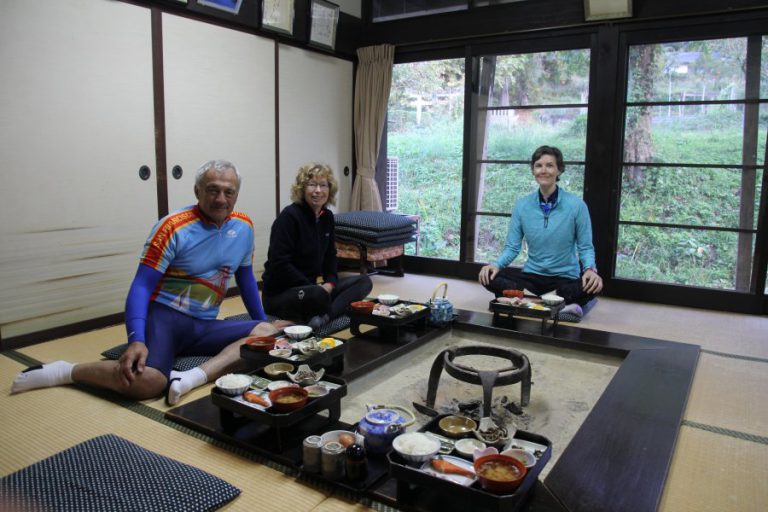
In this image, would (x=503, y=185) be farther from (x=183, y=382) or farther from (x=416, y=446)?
(x=416, y=446)

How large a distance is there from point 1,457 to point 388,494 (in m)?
1.31

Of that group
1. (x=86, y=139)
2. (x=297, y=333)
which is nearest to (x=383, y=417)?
(x=297, y=333)

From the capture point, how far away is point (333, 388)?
2.05 meters

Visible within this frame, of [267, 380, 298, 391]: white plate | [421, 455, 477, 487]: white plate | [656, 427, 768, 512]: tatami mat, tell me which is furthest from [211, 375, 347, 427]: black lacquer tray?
[656, 427, 768, 512]: tatami mat

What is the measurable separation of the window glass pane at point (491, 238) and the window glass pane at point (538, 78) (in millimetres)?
1037

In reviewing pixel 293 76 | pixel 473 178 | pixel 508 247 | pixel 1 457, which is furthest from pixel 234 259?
pixel 473 178

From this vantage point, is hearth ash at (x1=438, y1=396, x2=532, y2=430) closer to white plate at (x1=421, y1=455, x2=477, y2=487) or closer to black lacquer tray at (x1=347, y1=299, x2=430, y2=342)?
black lacquer tray at (x1=347, y1=299, x2=430, y2=342)

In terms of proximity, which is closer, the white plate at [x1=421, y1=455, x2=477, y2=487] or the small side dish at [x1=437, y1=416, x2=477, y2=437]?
the white plate at [x1=421, y1=455, x2=477, y2=487]

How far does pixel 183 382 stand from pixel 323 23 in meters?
3.79

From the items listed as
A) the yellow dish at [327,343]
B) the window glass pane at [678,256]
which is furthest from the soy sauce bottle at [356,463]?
the window glass pane at [678,256]

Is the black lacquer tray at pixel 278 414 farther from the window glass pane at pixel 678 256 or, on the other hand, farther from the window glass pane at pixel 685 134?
A: the window glass pane at pixel 685 134

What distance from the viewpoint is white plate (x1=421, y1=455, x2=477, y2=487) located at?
152cm

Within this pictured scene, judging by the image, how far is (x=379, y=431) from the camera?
181 centimetres

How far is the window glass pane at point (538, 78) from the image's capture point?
471 cm
